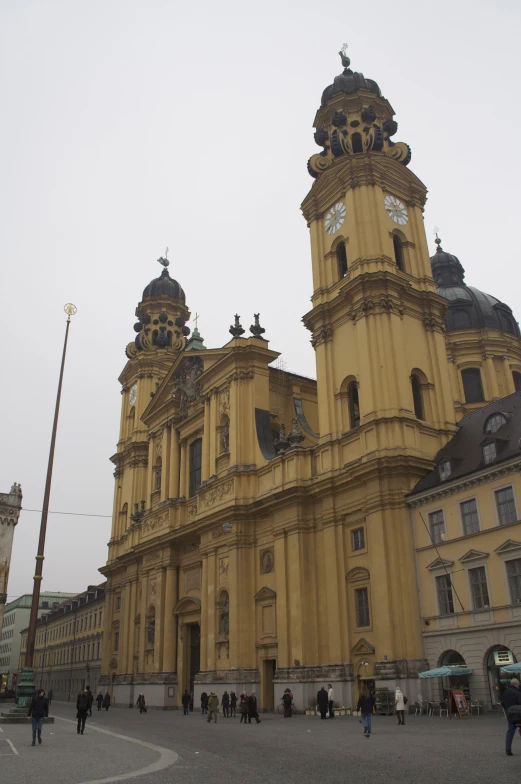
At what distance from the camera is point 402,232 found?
117 feet

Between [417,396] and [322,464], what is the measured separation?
17.8ft

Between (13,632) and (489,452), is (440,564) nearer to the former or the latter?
(489,452)

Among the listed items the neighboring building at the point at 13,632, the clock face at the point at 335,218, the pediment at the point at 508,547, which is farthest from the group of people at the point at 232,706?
the neighboring building at the point at 13,632

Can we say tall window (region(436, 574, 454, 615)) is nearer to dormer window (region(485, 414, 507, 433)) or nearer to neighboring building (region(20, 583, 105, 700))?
dormer window (region(485, 414, 507, 433))

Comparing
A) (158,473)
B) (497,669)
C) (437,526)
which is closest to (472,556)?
(437,526)

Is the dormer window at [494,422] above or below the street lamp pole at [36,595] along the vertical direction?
above

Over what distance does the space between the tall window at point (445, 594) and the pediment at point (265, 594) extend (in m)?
9.54

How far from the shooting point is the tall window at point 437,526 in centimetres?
2661

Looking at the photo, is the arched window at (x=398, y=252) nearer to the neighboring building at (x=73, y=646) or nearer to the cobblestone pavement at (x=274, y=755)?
the cobblestone pavement at (x=274, y=755)

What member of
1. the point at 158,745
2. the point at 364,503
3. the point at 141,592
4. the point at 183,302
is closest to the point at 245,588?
the point at 364,503

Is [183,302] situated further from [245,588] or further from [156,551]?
[245,588]

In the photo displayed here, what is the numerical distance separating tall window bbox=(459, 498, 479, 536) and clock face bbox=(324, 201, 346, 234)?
55.0 ft

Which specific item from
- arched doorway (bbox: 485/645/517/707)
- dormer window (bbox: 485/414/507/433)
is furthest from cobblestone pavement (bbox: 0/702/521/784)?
dormer window (bbox: 485/414/507/433)

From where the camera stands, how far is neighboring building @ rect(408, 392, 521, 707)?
23391 millimetres
